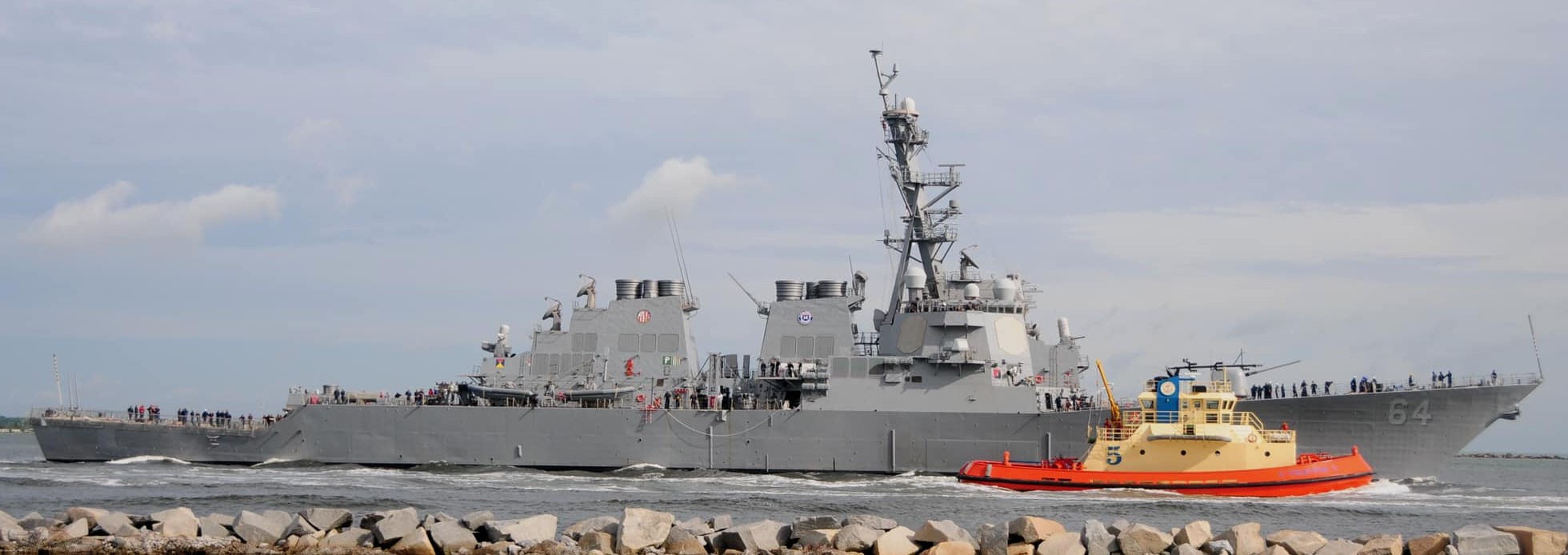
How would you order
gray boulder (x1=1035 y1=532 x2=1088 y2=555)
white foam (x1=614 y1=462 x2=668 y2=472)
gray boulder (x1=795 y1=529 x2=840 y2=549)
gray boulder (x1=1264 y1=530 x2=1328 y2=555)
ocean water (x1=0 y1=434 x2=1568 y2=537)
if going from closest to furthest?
1. gray boulder (x1=1035 y1=532 x2=1088 y2=555)
2. gray boulder (x1=1264 y1=530 x2=1328 y2=555)
3. gray boulder (x1=795 y1=529 x2=840 y2=549)
4. ocean water (x1=0 y1=434 x2=1568 y2=537)
5. white foam (x1=614 y1=462 x2=668 y2=472)

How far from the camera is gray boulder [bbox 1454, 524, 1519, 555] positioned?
16297 mm

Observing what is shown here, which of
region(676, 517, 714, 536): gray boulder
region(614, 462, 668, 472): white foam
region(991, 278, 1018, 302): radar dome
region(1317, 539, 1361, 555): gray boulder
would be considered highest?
region(991, 278, 1018, 302): radar dome

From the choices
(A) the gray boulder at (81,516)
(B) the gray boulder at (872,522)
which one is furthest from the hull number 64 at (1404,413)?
(A) the gray boulder at (81,516)

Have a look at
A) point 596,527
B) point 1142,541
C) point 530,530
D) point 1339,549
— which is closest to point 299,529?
point 530,530

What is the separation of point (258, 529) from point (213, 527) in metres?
0.76

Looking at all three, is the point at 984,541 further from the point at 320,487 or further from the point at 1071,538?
the point at 320,487

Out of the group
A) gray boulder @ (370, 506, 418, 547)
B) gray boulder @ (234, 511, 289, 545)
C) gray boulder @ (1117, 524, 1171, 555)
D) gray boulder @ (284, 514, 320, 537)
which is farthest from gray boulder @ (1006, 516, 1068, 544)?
gray boulder @ (234, 511, 289, 545)

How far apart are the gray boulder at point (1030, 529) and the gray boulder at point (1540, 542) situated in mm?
5105

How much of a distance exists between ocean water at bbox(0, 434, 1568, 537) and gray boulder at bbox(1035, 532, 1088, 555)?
16.7 ft

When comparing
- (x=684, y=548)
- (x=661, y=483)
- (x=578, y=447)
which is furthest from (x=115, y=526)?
(x=578, y=447)

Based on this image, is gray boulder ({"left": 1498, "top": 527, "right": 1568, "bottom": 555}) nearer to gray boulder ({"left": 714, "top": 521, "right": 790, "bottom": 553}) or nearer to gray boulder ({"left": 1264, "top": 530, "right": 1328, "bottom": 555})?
gray boulder ({"left": 1264, "top": 530, "right": 1328, "bottom": 555})

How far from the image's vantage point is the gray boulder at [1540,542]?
16.3m

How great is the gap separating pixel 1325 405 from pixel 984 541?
54.7 ft

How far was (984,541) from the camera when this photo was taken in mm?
17000
